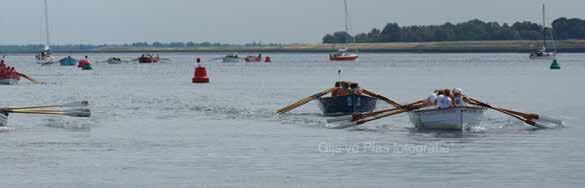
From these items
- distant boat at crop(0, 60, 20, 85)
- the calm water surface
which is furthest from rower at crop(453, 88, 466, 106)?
distant boat at crop(0, 60, 20, 85)

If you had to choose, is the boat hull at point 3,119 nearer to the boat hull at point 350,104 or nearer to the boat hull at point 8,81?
the boat hull at point 350,104

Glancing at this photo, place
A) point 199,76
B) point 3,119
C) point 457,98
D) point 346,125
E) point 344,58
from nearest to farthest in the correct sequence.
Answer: point 457,98 < point 3,119 < point 346,125 < point 199,76 < point 344,58

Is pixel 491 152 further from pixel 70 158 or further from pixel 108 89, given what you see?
pixel 108 89

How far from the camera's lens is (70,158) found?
33094 mm

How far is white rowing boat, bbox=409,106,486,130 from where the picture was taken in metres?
39.5

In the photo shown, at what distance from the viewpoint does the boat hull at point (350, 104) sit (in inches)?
1855

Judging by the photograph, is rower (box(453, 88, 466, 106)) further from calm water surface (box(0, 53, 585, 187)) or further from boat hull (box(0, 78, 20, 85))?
boat hull (box(0, 78, 20, 85))

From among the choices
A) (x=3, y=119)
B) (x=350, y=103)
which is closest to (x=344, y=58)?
(x=350, y=103)

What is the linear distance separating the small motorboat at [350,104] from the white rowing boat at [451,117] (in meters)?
6.44

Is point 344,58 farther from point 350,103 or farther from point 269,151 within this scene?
point 269,151

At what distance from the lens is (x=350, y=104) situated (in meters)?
47.2

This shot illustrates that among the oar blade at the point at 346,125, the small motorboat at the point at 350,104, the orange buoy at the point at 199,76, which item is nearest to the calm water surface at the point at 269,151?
the oar blade at the point at 346,125

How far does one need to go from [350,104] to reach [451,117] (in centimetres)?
807

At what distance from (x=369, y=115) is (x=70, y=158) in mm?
12032
